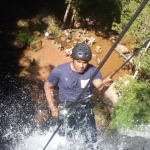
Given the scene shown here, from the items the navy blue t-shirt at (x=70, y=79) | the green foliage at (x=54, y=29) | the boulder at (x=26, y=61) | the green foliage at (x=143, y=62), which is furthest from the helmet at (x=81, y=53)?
the green foliage at (x=54, y=29)

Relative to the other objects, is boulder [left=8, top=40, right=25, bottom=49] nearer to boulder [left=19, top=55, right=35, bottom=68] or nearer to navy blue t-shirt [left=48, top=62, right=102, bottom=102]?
boulder [left=19, top=55, right=35, bottom=68]

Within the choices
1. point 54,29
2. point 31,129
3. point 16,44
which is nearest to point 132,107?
point 31,129

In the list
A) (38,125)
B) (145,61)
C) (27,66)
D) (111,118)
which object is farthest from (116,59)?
(38,125)

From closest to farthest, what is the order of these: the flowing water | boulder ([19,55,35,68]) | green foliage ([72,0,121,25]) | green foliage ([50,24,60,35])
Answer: the flowing water
boulder ([19,55,35,68])
green foliage ([72,0,121,25])
green foliage ([50,24,60,35])

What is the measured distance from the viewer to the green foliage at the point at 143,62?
8.42m

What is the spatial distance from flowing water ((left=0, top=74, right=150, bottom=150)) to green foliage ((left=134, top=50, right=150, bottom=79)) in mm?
2629

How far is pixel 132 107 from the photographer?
7.00m

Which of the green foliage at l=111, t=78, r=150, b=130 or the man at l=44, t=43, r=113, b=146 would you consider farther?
the green foliage at l=111, t=78, r=150, b=130

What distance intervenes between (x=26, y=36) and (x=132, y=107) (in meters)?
6.90

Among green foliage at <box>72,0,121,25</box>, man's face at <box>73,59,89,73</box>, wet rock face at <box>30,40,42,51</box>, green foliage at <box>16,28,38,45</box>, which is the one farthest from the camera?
green foliage at <box>72,0,121,25</box>

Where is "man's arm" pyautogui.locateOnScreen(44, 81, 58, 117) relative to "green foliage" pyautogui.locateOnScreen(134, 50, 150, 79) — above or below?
above

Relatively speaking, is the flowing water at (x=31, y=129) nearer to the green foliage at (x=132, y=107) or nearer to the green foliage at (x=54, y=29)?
the green foliage at (x=132, y=107)

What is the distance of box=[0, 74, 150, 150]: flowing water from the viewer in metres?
4.86

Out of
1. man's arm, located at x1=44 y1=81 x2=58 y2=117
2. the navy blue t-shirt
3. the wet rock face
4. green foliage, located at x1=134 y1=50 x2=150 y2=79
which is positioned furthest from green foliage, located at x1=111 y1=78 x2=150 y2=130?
the wet rock face
